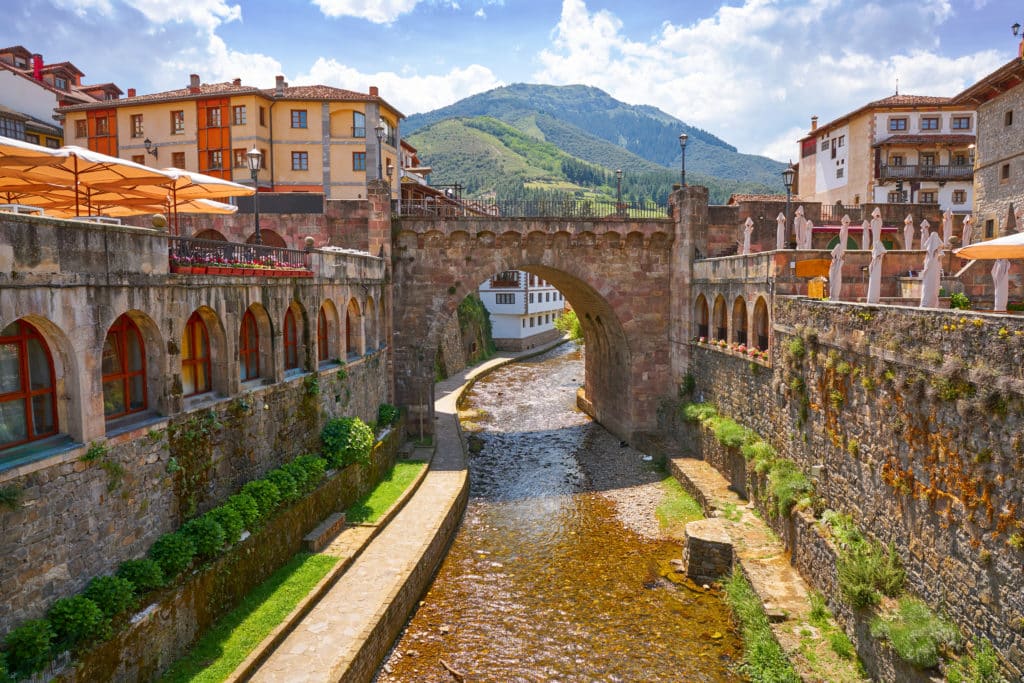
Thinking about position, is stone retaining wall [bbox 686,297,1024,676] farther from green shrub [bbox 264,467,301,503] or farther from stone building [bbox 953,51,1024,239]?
stone building [bbox 953,51,1024,239]

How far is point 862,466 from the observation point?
13.5 metres

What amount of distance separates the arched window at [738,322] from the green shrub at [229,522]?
1602cm

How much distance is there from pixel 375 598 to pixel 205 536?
3.60 metres

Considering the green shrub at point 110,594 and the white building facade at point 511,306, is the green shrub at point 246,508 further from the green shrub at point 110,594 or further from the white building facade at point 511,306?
the white building facade at point 511,306

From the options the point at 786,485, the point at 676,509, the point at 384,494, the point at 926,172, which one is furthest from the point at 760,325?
the point at 926,172

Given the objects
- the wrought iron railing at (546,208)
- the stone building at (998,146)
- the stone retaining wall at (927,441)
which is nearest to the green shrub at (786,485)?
the stone retaining wall at (927,441)

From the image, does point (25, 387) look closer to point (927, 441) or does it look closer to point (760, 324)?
point (927, 441)

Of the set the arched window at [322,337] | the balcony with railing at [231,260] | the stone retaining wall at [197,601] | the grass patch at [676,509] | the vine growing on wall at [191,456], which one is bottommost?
the grass patch at [676,509]

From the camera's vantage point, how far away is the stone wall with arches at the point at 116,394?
30.5 feet

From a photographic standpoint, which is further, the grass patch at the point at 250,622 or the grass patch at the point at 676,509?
the grass patch at the point at 676,509

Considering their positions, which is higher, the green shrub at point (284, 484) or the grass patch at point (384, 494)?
the green shrub at point (284, 484)

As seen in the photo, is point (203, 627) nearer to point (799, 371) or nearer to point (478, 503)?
point (478, 503)

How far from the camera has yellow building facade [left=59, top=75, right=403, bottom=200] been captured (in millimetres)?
39938

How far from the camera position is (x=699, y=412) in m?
24.3
